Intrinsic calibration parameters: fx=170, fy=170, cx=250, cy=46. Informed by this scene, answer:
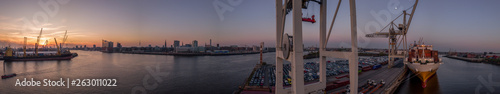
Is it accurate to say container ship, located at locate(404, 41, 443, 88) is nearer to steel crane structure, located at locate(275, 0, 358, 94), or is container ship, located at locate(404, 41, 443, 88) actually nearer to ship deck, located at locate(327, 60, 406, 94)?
ship deck, located at locate(327, 60, 406, 94)

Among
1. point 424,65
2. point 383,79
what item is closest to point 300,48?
point 383,79

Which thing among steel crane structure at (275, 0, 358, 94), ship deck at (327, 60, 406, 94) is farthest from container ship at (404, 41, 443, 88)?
steel crane structure at (275, 0, 358, 94)

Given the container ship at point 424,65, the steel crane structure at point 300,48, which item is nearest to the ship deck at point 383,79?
the container ship at point 424,65

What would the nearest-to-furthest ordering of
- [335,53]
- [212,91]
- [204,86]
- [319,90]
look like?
[335,53], [319,90], [212,91], [204,86]

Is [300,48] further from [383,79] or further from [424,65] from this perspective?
[424,65]

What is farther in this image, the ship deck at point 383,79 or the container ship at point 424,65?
the container ship at point 424,65

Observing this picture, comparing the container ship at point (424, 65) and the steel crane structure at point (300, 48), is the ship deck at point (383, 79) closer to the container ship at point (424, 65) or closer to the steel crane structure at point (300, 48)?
the container ship at point (424, 65)

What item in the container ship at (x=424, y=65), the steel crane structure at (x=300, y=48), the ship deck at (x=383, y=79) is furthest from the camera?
the container ship at (x=424, y=65)

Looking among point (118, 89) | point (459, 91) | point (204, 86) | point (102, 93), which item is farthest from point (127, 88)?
point (459, 91)

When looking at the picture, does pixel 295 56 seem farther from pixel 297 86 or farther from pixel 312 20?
pixel 312 20

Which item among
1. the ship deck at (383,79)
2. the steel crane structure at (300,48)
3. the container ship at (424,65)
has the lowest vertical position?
the ship deck at (383,79)

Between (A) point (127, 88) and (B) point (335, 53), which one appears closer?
(B) point (335, 53)
